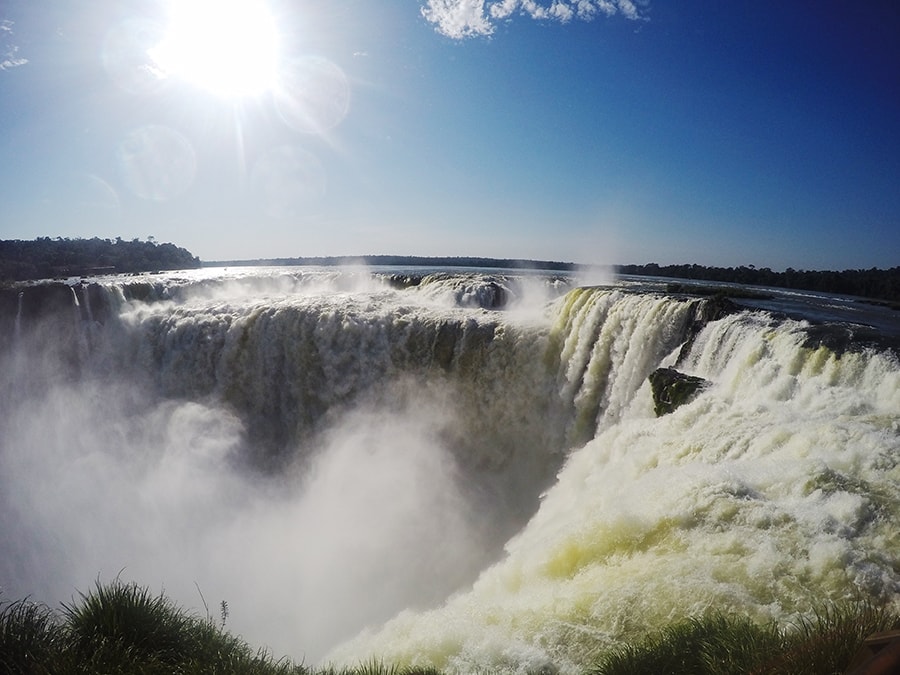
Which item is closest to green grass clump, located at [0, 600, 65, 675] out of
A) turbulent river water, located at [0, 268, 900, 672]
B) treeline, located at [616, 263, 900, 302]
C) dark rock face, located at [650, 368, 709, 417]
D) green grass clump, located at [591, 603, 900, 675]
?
turbulent river water, located at [0, 268, 900, 672]

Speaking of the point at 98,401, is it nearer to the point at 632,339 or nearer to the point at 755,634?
the point at 632,339

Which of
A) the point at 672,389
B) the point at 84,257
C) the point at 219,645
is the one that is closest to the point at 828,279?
the point at 672,389

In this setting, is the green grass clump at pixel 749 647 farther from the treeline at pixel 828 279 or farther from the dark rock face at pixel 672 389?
the treeline at pixel 828 279

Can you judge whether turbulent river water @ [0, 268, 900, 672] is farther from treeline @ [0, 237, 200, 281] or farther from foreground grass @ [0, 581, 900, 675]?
treeline @ [0, 237, 200, 281]

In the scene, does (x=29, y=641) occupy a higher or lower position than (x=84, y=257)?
lower

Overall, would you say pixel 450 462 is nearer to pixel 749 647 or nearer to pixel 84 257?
pixel 749 647

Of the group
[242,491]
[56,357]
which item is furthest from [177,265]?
[242,491]
